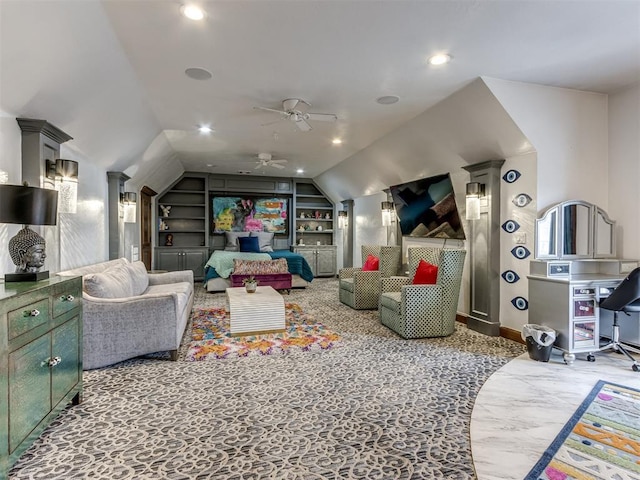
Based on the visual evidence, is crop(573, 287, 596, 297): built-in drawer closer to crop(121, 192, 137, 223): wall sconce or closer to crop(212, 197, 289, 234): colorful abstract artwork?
crop(121, 192, 137, 223): wall sconce

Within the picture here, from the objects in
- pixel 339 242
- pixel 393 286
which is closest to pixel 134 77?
pixel 393 286

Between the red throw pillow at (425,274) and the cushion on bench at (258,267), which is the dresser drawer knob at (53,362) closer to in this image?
the red throw pillow at (425,274)

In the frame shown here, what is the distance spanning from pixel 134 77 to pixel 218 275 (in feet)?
13.7

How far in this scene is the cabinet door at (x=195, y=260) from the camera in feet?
26.0

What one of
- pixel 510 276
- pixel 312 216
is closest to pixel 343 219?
pixel 312 216

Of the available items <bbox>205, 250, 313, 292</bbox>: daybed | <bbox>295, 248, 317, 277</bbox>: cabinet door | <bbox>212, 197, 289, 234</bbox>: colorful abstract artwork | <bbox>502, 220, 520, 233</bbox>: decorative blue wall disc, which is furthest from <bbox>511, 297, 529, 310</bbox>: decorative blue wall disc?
<bbox>212, 197, 289, 234</bbox>: colorful abstract artwork

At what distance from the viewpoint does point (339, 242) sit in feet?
30.8

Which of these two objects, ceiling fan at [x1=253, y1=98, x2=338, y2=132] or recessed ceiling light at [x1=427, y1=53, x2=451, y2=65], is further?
ceiling fan at [x1=253, y1=98, x2=338, y2=132]

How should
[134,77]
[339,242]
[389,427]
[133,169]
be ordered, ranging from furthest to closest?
[339,242] < [133,169] < [134,77] < [389,427]

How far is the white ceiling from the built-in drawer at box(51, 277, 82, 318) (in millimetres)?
1434

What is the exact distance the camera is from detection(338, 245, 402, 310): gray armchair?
5363 mm

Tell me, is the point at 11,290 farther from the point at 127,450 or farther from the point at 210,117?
the point at 210,117

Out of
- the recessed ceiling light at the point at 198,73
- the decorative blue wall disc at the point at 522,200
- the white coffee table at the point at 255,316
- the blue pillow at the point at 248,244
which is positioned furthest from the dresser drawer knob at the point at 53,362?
the blue pillow at the point at 248,244

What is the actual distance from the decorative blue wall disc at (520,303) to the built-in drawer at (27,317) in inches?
174
